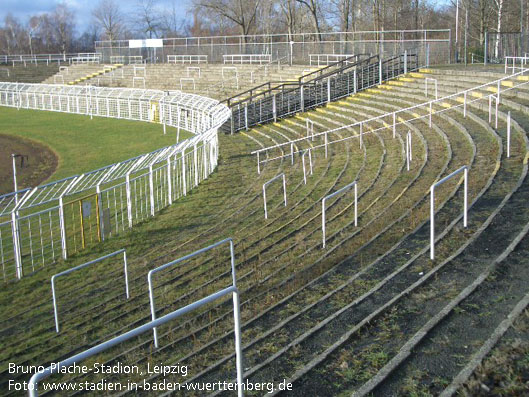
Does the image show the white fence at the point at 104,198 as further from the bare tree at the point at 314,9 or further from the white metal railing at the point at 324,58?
the bare tree at the point at 314,9

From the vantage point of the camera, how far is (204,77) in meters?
44.5

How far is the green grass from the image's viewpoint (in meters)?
24.9

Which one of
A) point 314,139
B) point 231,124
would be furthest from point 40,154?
point 314,139

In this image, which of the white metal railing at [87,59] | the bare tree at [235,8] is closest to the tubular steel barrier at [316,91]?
the bare tree at [235,8]

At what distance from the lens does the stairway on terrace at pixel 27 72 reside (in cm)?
5712

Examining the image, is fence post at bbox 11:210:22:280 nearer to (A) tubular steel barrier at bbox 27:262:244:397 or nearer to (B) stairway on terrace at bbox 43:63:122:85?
(A) tubular steel barrier at bbox 27:262:244:397

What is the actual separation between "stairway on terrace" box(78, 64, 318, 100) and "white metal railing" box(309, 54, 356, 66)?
115 centimetres

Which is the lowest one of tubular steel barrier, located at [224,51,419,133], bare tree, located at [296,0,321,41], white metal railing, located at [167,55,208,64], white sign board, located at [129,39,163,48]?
tubular steel barrier, located at [224,51,419,133]

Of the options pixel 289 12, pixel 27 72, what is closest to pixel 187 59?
pixel 289 12

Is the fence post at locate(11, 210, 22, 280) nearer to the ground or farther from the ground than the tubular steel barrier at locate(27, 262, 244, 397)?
nearer to the ground

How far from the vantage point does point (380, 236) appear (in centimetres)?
984

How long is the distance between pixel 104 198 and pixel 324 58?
2633cm

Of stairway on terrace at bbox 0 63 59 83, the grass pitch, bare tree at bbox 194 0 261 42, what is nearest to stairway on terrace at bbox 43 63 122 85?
stairway on terrace at bbox 0 63 59 83

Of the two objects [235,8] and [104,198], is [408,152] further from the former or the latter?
[235,8]
